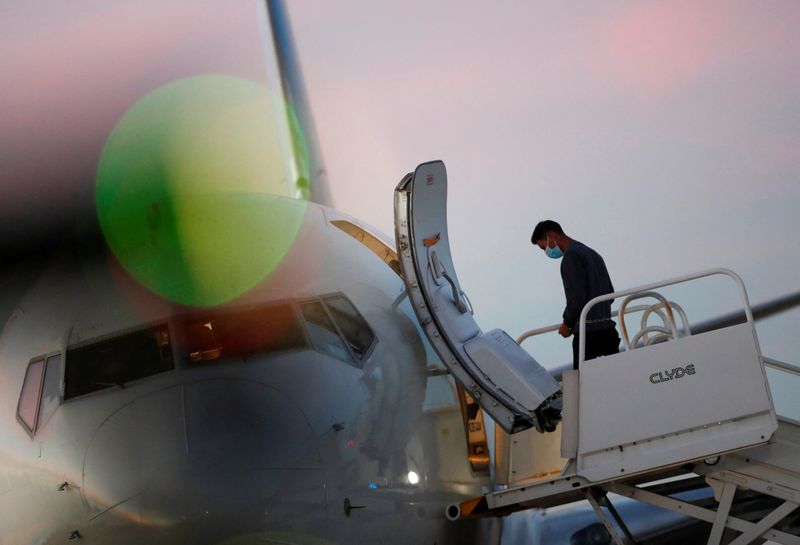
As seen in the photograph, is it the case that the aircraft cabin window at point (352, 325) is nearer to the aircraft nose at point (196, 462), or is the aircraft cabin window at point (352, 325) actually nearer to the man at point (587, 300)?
the aircraft nose at point (196, 462)

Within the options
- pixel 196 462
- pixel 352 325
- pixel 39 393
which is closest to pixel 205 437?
pixel 196 462

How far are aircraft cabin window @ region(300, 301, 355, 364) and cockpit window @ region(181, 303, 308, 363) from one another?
9cm

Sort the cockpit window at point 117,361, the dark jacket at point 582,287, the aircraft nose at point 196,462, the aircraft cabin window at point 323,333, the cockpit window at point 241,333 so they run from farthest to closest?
1. the dark jacket at point 582,287
2. the aircraft cabin window at point 323,333
3. the cockpit window at point 241,333
4. the cockpit window at point 117,361
5. the aircraft nose at point 196,462

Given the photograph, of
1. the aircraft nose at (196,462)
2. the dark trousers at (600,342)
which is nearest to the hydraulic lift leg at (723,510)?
the dark trousers at (600,342)

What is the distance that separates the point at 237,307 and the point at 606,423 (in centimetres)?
221

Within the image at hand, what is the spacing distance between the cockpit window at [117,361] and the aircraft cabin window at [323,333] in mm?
818

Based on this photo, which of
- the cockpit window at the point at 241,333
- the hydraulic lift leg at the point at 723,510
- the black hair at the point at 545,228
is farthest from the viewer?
the black hair at the point at 545,228

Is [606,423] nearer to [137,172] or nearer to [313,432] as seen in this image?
[313,432]

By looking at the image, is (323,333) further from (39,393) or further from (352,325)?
(39,393)

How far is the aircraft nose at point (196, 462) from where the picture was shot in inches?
199

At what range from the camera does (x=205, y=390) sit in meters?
5.27

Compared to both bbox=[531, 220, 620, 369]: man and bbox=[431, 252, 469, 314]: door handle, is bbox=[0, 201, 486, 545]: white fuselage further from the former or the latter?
bbox=[531, 220, 620, 369]: man

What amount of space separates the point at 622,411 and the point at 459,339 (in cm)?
120

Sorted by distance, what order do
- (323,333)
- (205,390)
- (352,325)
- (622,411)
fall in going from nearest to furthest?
(205,390)
(323,333)
(352,325)
(622,411)
